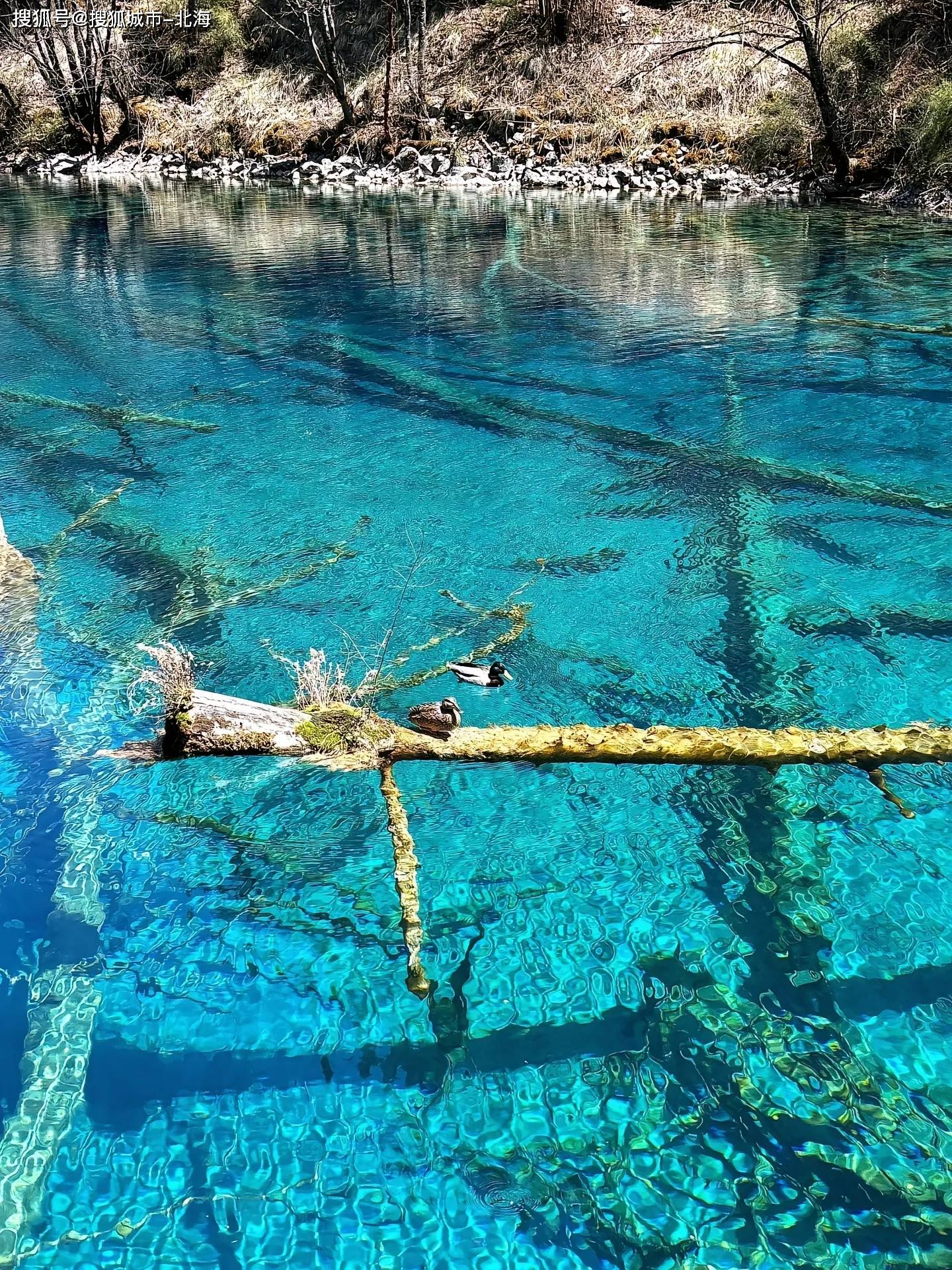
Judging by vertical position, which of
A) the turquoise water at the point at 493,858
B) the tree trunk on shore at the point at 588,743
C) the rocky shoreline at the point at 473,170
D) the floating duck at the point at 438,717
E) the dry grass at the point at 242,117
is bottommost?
the turquoise water at the point at 493,858

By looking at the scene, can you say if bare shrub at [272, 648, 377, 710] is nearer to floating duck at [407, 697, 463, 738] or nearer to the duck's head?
floating duck at [407, 697, 463, 738]

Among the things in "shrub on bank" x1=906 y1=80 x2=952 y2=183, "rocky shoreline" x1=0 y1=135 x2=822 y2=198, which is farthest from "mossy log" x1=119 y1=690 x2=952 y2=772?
"rocky shoreline" x1=0 y1=135 x2=822 y2=198

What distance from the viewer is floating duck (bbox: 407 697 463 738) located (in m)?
4.12

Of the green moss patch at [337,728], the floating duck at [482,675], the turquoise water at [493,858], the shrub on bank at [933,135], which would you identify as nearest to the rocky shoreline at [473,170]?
the shrub on bank at [933,135]

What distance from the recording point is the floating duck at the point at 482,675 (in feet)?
15.9

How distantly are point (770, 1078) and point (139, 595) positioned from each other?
4630 mm

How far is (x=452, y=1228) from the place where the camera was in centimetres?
275

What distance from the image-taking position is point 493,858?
4.08 meters

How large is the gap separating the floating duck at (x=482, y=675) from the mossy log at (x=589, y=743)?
61 centimetres

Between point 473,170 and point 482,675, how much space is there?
84.0 ft

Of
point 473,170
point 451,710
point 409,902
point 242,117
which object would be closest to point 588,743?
point 451,710

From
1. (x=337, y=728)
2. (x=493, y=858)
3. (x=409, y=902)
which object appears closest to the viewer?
(x=409, y=902)

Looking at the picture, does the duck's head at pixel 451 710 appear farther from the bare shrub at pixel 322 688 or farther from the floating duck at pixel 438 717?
the bare shrub at pixel 322 688

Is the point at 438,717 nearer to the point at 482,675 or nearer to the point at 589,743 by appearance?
the point at 589,743
